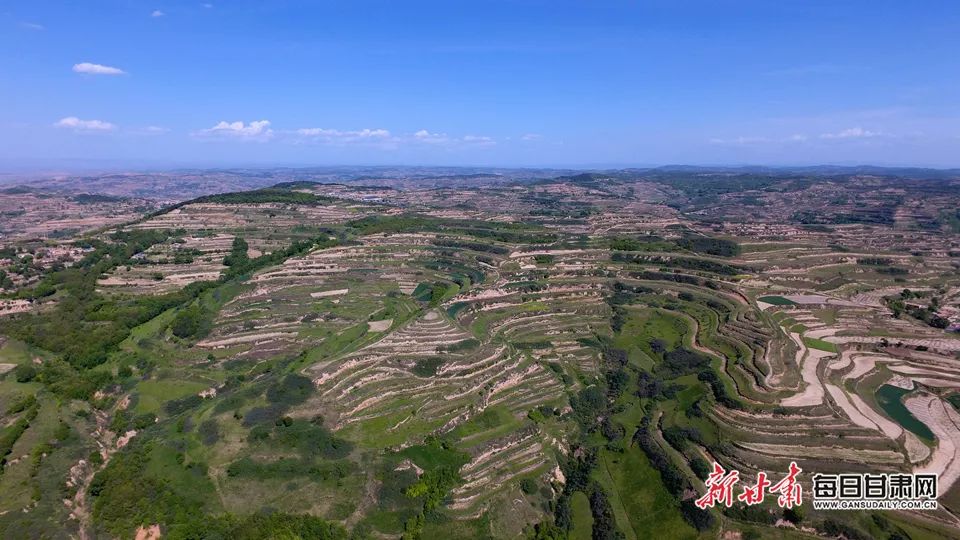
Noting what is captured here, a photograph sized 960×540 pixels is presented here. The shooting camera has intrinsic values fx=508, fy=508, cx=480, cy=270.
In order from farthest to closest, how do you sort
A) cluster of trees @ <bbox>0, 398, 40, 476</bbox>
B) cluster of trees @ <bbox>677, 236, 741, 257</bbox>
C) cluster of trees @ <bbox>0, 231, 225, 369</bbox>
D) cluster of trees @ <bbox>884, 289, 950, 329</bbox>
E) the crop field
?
cluster of trees @ <bbox>677, 236, 741, 257</bbox>
cluster of trees @ <bbox>884, 289, 950, 329</bbox>
cluster of trees @ <bbox>0, 231, 225, 369</bbox>
cluster of trees @ <bbox>0, 398, 40, 476</bbox>
the crop field

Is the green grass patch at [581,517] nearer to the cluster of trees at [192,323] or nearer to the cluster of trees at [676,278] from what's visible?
the cluster of trees at [192,323]

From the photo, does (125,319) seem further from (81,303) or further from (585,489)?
(585,489)

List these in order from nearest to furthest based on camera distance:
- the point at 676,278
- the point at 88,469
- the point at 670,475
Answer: the point at 88,469 < the point at 670,475 < the point at 676,278

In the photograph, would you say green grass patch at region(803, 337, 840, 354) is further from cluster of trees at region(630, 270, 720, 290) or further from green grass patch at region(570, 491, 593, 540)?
green grass patch at region(570, 491, 593, 540)

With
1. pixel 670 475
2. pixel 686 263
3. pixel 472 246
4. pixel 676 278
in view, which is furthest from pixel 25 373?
pixel 686 263

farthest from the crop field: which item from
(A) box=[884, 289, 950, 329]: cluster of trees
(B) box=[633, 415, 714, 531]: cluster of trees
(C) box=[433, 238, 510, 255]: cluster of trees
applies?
(C) box=[433, 238, 510, 255]: cluster of trees

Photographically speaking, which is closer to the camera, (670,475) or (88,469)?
(88,469)
